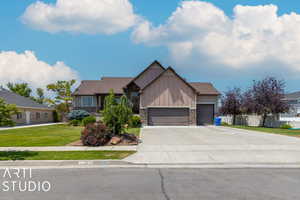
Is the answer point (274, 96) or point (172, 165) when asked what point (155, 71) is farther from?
point (172, 165)

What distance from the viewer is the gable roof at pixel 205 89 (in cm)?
3098

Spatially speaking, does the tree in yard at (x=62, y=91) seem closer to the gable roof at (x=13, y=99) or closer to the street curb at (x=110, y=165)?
the gable roof at (x=13, y=99)

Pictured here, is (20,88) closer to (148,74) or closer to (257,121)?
(148,74)

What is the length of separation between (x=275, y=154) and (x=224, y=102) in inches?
938

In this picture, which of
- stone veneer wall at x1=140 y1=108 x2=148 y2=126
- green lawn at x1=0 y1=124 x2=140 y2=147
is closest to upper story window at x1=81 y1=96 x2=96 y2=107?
stone veneer wall at x1=140 y1=108 x2=148 y2=126

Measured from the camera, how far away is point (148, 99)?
88.2ft

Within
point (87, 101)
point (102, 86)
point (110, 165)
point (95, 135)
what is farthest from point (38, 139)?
point (102, 86)

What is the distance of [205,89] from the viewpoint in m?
32.1

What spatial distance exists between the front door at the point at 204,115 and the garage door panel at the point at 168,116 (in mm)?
3453

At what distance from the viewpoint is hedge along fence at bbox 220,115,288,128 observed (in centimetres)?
2778

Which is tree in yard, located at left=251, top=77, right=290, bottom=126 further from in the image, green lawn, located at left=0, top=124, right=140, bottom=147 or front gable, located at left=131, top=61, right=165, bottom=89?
green lawn, located at left=0, top=124, right=140, bottom=147

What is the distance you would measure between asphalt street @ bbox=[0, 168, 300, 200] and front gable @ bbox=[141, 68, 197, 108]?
19.6 metres

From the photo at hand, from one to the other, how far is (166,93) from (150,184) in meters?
21.5

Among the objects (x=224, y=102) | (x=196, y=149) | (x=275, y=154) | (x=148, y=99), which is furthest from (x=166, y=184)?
(x=224, y=102)
